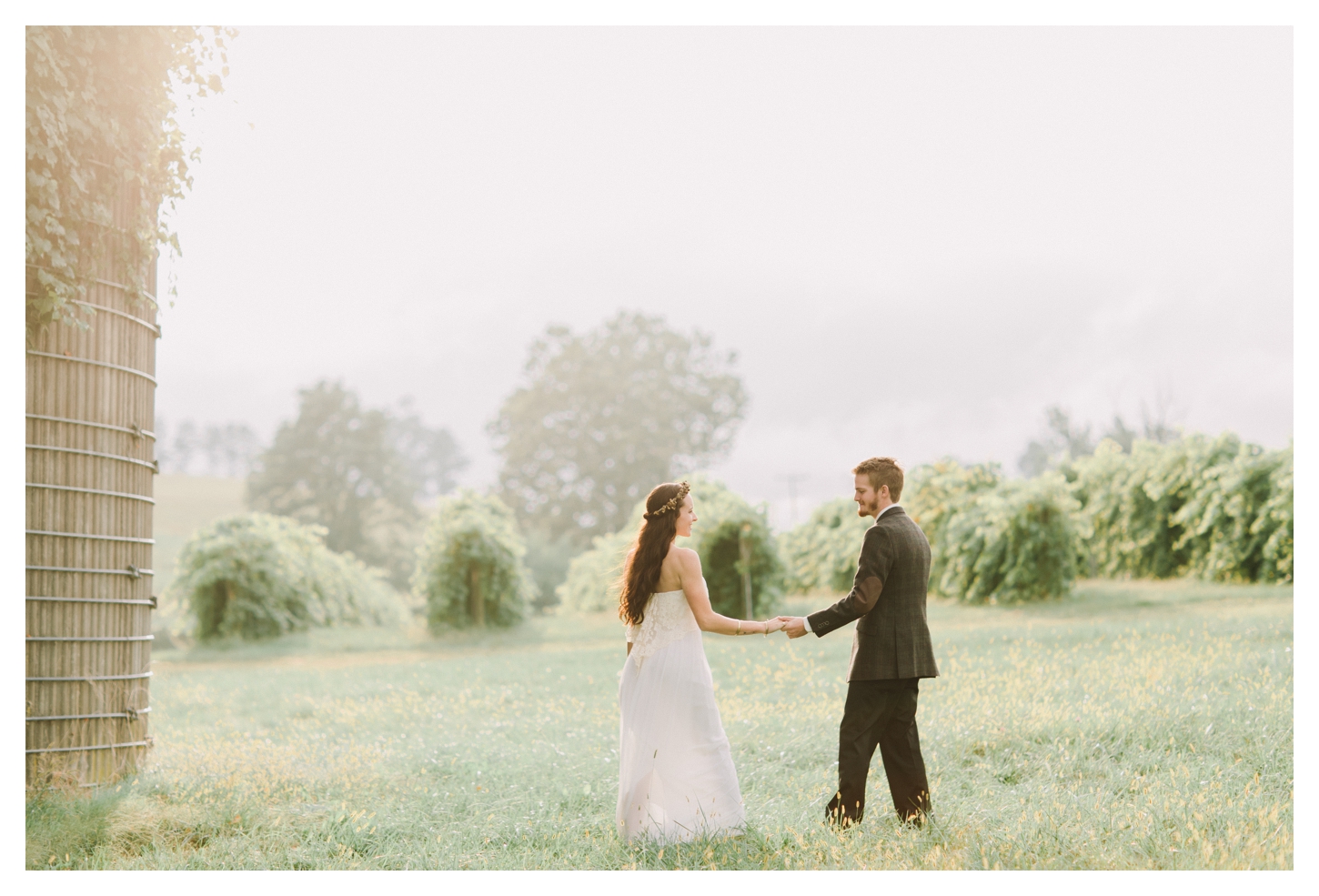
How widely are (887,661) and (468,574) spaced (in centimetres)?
1720

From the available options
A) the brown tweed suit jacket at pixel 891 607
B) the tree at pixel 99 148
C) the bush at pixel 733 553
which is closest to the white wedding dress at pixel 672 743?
the brown tweed suit jacket at pixel 891 607

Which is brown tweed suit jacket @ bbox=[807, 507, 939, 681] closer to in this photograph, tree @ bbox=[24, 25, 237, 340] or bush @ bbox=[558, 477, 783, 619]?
tree @ bbox=[24, 25, 237, 340]

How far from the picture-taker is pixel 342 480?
41.2m

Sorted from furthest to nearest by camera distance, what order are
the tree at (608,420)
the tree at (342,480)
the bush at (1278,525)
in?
the tree at (342,480) → the tree at (608,420) → the bush at (1278,525)

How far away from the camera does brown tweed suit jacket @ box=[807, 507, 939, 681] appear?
5.04 metres

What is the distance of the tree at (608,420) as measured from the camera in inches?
1460

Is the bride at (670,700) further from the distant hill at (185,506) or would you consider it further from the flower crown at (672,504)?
the distant hill at (185,506)

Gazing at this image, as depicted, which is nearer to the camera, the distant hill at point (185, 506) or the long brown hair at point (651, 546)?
the long brown hair at point (651, 546)

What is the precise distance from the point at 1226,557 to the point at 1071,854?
16325 millimetres

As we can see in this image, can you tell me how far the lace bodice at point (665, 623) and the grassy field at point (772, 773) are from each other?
3.33ft

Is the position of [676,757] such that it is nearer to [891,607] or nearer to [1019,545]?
[891,607]
